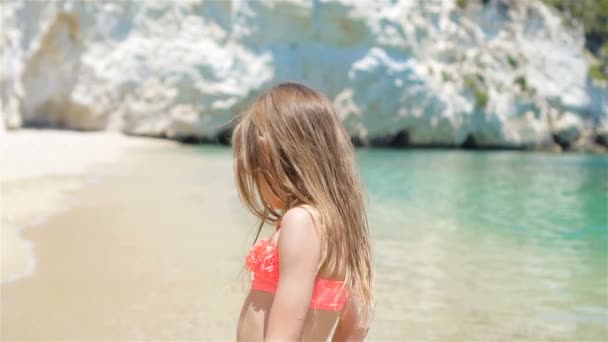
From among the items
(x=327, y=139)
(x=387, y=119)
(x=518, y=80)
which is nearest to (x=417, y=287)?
(x=327, y=139)

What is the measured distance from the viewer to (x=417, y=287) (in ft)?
19.8

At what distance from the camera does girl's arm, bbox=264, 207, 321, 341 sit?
1685 millimetres

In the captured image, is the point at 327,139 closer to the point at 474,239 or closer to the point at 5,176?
the point at 474,239

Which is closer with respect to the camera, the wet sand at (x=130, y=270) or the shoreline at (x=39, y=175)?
the wet sand at (x=130, y=270)

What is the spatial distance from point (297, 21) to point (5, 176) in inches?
646

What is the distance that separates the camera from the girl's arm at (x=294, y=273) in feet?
5.53

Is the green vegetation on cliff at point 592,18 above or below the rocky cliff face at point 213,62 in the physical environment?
above

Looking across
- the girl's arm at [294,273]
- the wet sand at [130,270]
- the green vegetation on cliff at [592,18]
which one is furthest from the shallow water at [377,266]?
the green vegetation on cliff at [592,18]

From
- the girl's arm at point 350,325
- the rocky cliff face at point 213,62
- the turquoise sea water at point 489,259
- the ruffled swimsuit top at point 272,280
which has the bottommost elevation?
the rocky cliff face at point 213,62

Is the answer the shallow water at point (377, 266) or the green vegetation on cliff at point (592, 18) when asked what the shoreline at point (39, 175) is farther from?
the green vegetation on cliff at point (592, 18)

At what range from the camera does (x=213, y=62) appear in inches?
1051

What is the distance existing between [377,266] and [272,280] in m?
5.15

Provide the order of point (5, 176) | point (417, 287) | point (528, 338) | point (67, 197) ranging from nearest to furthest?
1. point (528, 338)
2. point (417, 287)
3. point (67, 197)
4. point (5, 176)

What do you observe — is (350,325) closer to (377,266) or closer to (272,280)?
(272,280)
